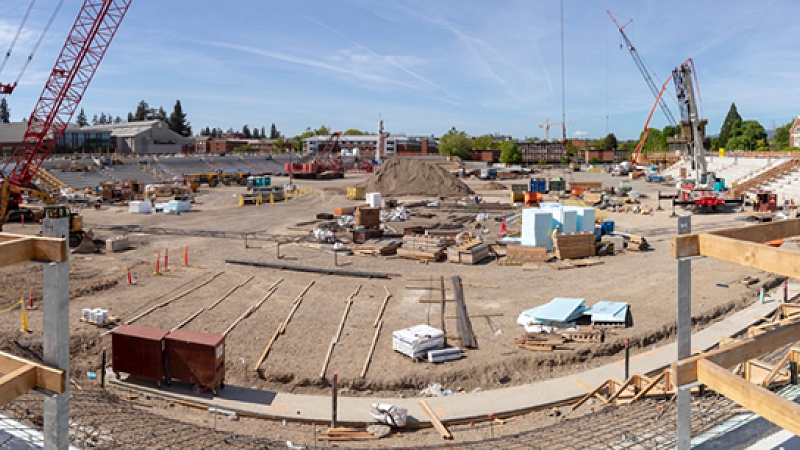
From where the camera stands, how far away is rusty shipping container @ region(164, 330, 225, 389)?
12.6m

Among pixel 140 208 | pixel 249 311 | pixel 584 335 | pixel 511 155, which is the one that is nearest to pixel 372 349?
pixel 249 311

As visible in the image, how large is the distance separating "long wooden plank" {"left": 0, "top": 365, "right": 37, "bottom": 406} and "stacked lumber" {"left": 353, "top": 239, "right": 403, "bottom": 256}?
23565 millimetres

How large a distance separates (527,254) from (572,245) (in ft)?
6.81

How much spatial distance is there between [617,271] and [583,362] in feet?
32.4

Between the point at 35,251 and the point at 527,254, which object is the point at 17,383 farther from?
the point at 527,254

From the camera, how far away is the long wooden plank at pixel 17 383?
353 cm

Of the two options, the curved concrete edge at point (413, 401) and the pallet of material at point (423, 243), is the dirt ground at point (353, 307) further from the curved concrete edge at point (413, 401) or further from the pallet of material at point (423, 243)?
the pallet of material at point (423, 243)

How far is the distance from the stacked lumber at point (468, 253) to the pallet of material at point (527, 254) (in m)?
1.14

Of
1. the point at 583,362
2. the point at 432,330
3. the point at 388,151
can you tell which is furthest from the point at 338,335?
the point at 388,151

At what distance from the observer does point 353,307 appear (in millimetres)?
18719

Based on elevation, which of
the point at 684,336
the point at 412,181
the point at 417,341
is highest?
the point at 412,181

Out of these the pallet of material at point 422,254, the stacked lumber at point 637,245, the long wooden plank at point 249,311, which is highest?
the stacked lumber at point 637,245

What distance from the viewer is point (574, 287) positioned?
2108 cm

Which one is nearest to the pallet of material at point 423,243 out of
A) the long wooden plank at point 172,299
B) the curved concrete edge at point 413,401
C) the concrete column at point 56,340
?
the long wooden plank at point 172,299
